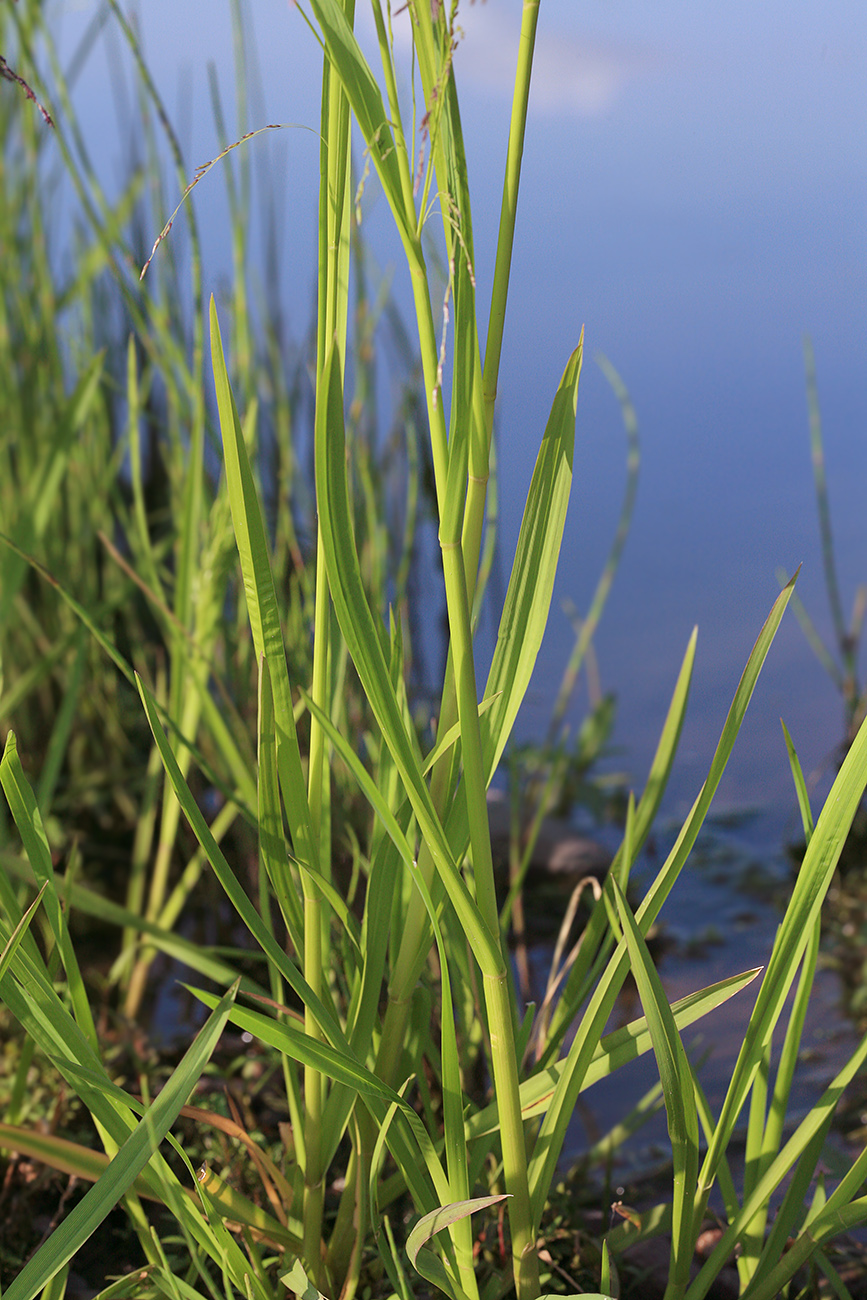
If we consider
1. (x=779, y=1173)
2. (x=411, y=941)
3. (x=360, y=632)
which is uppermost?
(x=360, y=632)

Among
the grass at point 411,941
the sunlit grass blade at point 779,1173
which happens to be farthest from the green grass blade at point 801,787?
the sunlit grass blade at point 779,1173

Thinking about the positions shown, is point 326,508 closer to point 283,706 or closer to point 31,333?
point 283,706

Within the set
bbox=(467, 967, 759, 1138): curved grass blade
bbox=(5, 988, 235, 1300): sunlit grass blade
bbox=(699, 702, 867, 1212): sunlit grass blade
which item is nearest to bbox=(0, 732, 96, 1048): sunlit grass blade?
bbox=(5, 988, 235, 1300): sunlit grass blade

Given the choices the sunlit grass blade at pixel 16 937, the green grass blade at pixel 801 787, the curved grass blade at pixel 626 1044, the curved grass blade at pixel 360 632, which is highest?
the curved grass blade at pixel 360 632

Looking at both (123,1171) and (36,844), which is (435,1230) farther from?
(36,844)

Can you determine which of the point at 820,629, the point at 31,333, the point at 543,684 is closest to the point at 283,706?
the point at 31,333

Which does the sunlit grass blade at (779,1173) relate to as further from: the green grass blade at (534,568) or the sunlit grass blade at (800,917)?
the green grass blade at (534,568)

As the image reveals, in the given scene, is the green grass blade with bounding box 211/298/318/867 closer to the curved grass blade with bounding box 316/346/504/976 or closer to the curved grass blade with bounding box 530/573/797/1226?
the curved grass blade with bounding box 316/346/504/976

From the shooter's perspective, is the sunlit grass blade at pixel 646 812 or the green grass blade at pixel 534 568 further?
the sunlit grass blade at pixel 646 812

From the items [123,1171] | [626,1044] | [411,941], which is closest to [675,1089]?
[626,1044]

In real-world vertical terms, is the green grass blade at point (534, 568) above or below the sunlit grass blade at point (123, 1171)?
above

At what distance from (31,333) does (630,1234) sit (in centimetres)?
115

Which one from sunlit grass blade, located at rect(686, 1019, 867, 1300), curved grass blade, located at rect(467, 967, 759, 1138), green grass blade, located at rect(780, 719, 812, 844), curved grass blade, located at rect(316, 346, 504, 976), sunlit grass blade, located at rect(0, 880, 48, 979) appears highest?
curved grass blade, located at rect(316, 346, 504, 976)

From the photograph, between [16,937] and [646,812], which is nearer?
[16,937]
